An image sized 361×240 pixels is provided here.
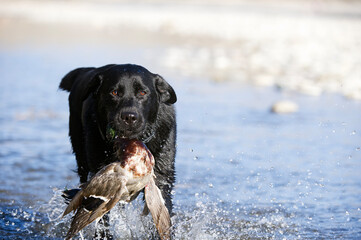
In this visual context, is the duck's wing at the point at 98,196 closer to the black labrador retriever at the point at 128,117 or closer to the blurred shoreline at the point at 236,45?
the black labrador retriever at the point at 128,117

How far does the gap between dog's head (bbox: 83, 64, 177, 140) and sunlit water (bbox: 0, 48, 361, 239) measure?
0.68 meters

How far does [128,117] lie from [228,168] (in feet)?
8.98

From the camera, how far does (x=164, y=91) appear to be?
15.1 feet

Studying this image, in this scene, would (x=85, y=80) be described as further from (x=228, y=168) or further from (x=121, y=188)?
(x=228, y=168)

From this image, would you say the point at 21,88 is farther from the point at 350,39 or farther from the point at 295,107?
the point at 350,39

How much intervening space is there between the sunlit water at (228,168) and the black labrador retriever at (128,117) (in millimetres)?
437

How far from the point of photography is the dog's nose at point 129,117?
13.3 ft

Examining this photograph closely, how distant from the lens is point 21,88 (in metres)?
11.6

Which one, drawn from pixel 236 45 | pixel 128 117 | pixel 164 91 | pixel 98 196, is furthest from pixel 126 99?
pixel 236 45

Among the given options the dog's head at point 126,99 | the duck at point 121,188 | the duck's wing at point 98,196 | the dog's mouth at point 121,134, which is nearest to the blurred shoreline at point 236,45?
the dog's head at point 126,99

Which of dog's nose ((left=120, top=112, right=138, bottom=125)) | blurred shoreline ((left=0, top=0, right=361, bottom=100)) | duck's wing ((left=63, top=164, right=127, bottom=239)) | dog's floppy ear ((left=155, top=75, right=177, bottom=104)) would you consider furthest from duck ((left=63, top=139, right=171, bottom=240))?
blurred shoreline ((left=0, top=0, right=361, bottom=100))

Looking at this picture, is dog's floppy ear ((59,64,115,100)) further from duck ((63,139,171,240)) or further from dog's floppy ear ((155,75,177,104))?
duck ((63,139,171,240))

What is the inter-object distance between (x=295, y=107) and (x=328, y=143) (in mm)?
1895

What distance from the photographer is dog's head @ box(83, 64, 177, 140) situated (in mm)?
4101
